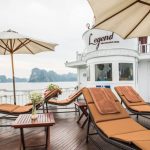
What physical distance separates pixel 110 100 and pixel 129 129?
1.33 m

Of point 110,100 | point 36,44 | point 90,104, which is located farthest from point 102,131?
point 36,44

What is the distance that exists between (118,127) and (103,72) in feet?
24.1

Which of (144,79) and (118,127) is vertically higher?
(144,79)

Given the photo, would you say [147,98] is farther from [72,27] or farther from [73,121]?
[72,27]

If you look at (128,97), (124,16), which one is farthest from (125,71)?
(124,16)

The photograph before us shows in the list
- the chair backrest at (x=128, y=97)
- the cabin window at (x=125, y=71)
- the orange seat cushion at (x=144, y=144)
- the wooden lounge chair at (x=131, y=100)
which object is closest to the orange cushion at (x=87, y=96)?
the wooden lounge chair at (x=131, y=100)

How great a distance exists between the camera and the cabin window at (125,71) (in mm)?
10914

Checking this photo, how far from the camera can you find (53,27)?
28.7 meters

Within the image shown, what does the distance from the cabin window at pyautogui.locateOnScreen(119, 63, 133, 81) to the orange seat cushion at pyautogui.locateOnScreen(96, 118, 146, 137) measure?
6.74 m

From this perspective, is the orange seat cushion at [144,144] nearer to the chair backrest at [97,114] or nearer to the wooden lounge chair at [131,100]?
the chair backrest at [97,114]

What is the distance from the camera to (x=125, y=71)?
36.0ft

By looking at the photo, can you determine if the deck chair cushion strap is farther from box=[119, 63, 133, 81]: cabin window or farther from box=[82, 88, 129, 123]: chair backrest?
box=[119, 63, 133, 81]: cabin window

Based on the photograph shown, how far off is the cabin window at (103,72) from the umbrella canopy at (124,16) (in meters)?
6.32

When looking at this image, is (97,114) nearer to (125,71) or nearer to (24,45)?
(24,45)
